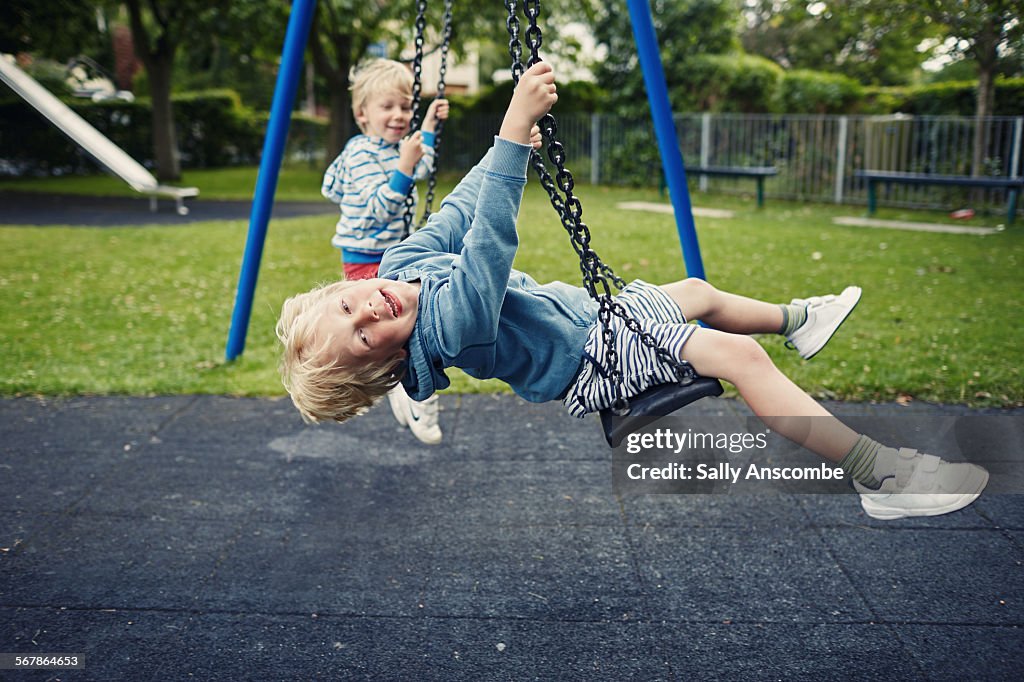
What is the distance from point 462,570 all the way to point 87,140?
12.0 metres

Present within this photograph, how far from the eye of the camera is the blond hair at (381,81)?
3627 mm

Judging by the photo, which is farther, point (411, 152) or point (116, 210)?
point (116, 210)

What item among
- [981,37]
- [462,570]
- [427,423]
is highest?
[981,37]

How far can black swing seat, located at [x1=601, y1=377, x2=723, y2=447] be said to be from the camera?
2182 mm

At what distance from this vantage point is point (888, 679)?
221 centimetres

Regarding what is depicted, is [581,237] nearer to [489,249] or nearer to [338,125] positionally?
[489,249]

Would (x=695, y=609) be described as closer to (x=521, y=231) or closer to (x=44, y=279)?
(x=44, y=279)

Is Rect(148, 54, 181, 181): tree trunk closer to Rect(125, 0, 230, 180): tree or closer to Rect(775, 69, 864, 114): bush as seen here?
Rect(125, 0, 230, 180): tree

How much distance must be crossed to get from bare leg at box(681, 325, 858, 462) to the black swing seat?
5 cm

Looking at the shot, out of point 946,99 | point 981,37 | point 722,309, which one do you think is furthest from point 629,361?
point 946,99

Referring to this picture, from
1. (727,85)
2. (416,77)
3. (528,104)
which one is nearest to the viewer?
(528,104)

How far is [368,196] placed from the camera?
3.55m

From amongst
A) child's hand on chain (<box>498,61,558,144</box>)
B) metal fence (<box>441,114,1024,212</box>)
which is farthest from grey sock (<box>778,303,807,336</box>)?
metal fence (<box>441,114,1024,212</box>)

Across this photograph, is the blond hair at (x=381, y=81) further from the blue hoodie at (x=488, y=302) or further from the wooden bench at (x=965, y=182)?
the wooden bench at (x=965, y=182)
